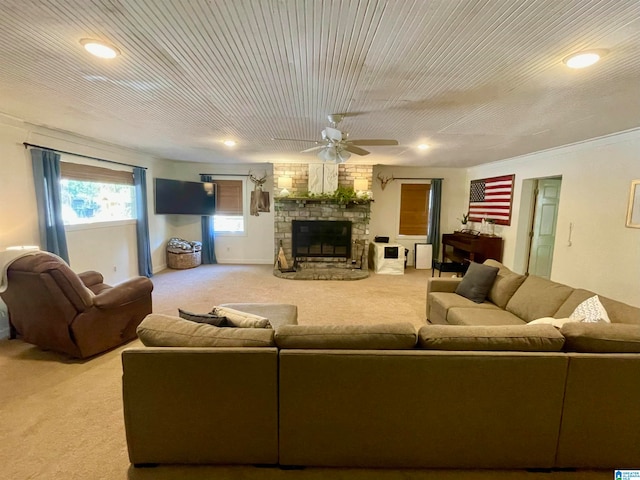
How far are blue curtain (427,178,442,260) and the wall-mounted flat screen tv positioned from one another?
4.97m

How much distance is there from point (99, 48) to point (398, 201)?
613cm

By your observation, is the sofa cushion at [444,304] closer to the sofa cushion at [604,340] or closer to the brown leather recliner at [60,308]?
the sofa cushion at [604,340]

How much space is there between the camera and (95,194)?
15.3 ft

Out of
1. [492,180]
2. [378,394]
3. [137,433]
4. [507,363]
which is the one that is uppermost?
[492,180]

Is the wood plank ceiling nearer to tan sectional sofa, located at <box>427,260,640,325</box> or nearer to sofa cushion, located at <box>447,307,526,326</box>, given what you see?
tan sectional sofa, located at <box>427,260,640,325</box>

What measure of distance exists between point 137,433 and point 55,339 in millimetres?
1753

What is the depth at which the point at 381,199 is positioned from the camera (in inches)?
276

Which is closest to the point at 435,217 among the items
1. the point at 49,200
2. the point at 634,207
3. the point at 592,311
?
the point at 634,207

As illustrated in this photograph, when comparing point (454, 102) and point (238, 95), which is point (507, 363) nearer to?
point (454, 102)

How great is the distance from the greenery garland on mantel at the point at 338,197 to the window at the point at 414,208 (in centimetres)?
112

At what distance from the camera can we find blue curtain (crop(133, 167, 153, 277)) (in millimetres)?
5453

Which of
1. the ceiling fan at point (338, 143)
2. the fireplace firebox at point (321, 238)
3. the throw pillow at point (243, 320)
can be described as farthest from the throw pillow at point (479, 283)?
the fireplace firebox at point (321, 238)

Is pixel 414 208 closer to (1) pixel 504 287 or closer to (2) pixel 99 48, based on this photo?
(1) pixel 504 287

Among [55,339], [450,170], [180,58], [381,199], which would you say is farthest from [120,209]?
[450,170]
